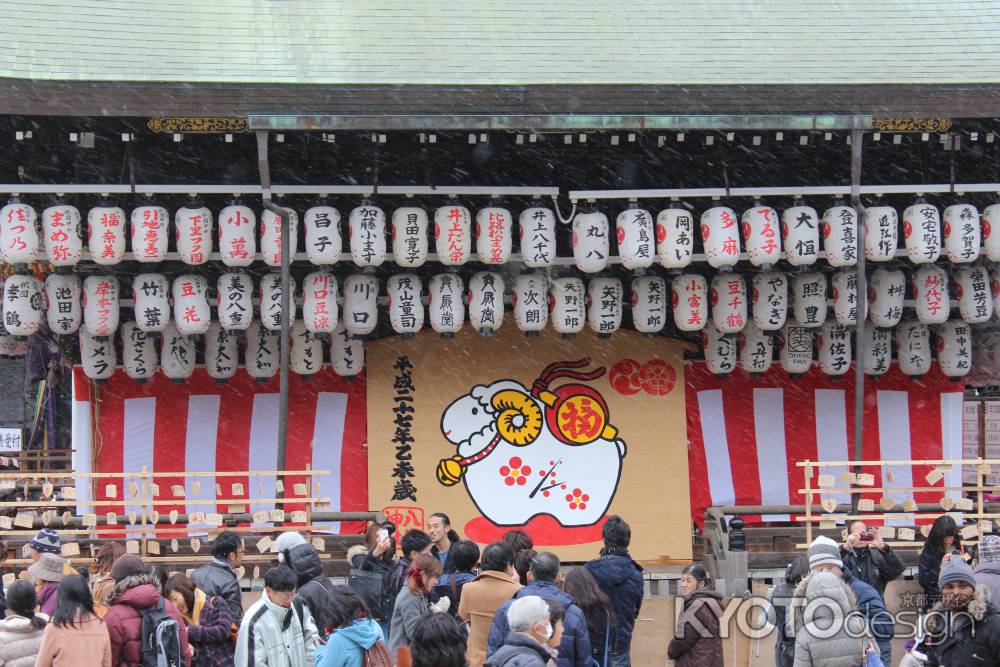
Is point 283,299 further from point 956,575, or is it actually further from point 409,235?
point 956,575

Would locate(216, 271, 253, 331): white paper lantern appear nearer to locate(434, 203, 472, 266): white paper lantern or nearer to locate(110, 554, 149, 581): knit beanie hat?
locate(434, 203, 472, 266): white paper lantern

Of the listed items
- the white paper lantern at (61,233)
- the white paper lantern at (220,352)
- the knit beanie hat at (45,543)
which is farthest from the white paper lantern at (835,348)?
the knit beanie hat at (45,543)

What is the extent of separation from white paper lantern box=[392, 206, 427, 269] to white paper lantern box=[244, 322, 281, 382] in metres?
2.06

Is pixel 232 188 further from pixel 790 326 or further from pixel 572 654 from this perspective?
pixel 572 654

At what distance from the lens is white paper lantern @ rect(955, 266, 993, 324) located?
14664 millimetres

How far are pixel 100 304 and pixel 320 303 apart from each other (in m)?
2.50

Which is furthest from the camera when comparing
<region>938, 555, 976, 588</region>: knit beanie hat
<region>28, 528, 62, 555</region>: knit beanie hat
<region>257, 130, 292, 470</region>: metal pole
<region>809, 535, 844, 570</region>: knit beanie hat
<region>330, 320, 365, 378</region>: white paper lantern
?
<region>330, 320, 365, 378</region>: white paper lantern

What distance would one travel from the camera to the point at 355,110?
13.4 m

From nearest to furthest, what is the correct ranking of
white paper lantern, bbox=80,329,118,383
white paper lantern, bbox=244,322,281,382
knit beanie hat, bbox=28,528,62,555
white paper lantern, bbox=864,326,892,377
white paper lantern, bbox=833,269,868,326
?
knit beanie hat, bbox=28,528,62,555
white paper lantern, bbox=833,269,868,326
white paper lantern, bbox=80,329,118,383
white paper lantern, bbox=244,322,281,382
white paper lantern, bbox=864,326,892,377

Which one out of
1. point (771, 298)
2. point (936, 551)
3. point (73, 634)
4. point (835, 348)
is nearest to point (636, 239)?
point (771, 298)

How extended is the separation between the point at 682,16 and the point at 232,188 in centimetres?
583

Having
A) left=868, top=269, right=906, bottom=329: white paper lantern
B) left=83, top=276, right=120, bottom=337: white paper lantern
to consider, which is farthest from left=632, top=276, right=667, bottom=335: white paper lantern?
left=83, top=276, right=120, bottom=337: white paper lantern

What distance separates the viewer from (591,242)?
14.1 metres

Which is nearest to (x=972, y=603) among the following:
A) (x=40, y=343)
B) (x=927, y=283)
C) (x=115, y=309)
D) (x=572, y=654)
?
(x=572, y=654)
